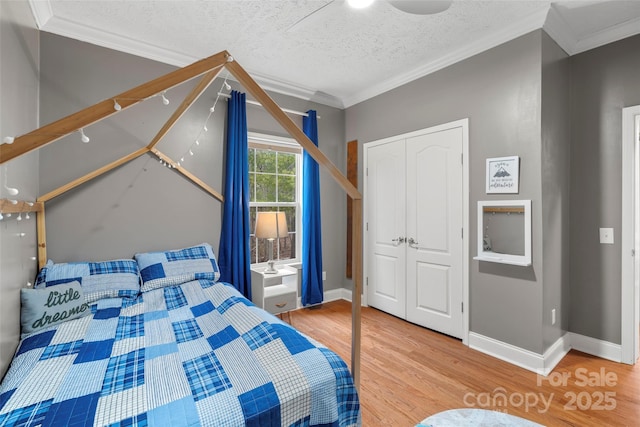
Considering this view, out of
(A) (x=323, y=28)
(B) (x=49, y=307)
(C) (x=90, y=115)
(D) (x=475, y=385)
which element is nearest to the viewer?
(C) (x=90, y=115)

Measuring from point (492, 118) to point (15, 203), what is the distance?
11.1ft

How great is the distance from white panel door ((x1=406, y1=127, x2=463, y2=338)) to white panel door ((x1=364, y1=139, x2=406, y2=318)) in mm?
98

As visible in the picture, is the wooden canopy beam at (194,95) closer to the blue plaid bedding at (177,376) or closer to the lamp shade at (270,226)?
the lamp shade at (270,226)

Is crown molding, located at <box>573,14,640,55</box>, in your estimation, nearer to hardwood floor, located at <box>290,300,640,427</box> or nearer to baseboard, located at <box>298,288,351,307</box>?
hardwood floor, located at <box>290,300,640,427</box>

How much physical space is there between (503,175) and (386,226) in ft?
4.46

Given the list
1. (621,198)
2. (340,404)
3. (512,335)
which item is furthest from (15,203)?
(621,198)

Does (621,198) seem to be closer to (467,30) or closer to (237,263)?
(467,30)

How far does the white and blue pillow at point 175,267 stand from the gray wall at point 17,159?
0.69 meters

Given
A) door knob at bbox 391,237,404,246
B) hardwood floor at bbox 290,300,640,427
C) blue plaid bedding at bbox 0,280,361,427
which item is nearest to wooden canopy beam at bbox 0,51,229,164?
blue plaid bedding at bbox 0,280,361,427

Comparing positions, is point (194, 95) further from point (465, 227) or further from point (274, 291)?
point (465, 227)

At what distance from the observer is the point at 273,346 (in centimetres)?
142

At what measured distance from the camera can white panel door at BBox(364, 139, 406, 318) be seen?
338 centimetres

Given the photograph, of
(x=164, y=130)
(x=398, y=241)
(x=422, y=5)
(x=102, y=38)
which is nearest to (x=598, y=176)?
(x=398, y=241)

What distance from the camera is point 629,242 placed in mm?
2396
